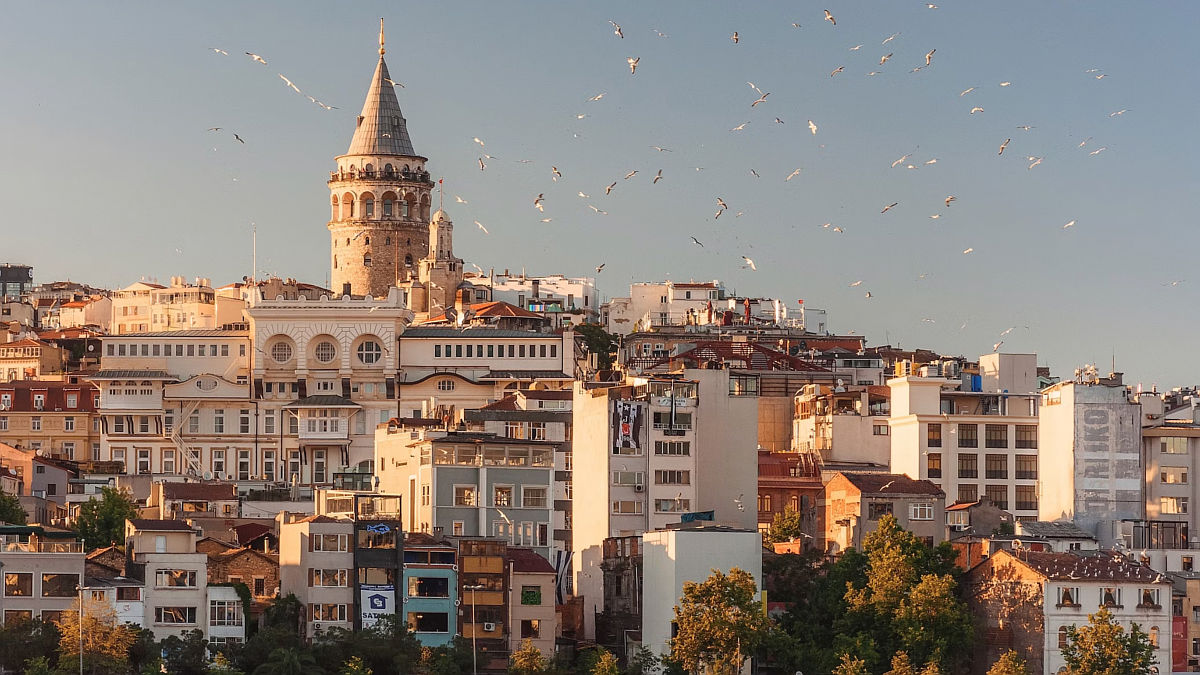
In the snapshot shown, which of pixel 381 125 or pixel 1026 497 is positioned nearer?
pixel 1026 497

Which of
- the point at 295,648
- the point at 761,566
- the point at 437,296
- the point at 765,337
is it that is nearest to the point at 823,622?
the point at 761,566

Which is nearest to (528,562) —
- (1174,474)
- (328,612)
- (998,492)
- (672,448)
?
(328,612)

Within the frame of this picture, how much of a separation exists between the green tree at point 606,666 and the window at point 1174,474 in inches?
1325

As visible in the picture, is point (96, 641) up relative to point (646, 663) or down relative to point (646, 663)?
up

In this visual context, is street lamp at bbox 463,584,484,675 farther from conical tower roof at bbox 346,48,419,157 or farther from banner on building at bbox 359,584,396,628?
conical tower roof at bbox 346,48,419,157

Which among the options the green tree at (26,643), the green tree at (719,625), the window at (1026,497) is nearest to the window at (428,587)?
the green tree at (719,625)

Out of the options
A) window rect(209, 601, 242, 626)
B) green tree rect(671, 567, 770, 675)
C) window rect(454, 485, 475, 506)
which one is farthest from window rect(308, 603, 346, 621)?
window rect(454, 485, 475, 506)

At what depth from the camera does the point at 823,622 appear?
91.1 m

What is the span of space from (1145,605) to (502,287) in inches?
4311

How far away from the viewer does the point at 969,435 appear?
370 feet

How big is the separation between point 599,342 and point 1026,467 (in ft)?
192

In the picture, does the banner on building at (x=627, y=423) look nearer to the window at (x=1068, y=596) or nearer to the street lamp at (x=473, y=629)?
the street lamp at (x=473, y=629)

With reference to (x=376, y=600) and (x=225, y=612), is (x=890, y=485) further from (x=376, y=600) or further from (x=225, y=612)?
(x=225, y=612)

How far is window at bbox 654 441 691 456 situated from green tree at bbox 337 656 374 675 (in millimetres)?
23078
